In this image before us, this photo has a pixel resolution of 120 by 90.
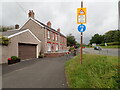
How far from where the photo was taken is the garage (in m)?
10.4

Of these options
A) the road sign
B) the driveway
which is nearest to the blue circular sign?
the road sign

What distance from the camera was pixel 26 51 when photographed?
11445mm

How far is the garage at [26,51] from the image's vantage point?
10.4 metres

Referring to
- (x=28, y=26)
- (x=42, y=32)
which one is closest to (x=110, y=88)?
(x=42, y=32)

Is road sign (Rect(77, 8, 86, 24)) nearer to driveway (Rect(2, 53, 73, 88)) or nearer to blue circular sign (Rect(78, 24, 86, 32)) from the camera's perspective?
blue circular sign (Rect(78, 24, 86, 32))

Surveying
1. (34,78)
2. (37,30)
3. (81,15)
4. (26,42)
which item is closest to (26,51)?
(26,42)

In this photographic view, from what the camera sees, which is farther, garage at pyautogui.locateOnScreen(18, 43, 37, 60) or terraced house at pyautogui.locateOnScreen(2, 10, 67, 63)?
garage at pyautogui.locateOnScreen(18, 43, 37, 60)

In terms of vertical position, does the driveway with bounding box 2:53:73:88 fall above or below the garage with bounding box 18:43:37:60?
below

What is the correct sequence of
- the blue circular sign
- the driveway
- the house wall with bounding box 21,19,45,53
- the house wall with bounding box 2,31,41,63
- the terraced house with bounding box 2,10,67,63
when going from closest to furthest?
the driveway
the blue circular sign
the house wall with bounding box 2,31,41,63
the terraced house with bounding box 2,10,67,63
the house wall with bounding box 21,19,45,53

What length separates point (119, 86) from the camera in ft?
7.53

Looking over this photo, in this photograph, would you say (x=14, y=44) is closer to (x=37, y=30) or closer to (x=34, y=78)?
(x=34, y=78)

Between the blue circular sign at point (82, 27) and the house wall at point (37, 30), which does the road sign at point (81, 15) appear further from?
the house wall at point (37, 30)

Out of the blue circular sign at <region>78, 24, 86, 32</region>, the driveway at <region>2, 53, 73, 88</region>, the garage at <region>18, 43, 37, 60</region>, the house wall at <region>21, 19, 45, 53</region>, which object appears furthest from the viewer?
the house wall at <region>21, 19, 45, 53</region>

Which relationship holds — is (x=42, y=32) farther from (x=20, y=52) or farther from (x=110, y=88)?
(x=110, y=88)
